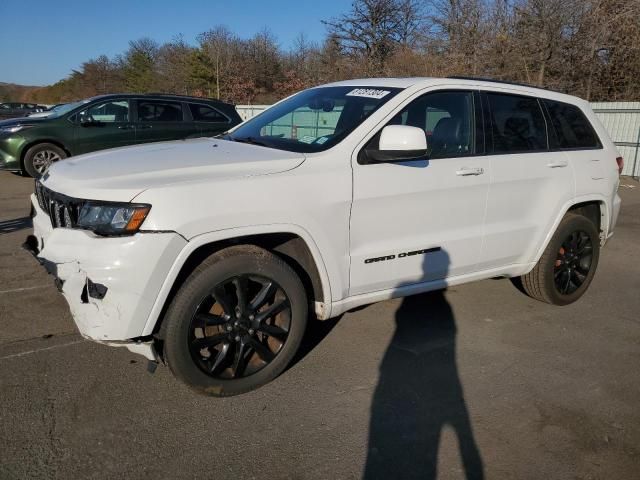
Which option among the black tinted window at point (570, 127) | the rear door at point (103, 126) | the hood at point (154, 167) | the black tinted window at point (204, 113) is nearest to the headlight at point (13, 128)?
the rear door at point (103, 126)

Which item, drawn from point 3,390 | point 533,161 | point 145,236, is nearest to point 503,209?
point 533,161

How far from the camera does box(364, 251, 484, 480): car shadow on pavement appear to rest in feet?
8.29

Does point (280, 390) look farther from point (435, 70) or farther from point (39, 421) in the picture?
point (435, 70)

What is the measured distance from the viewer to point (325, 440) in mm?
2686

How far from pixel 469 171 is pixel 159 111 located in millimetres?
7750

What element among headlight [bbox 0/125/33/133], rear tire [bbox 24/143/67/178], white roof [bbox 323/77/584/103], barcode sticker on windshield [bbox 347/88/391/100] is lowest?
rear tire [bbox 24/143/67/178]

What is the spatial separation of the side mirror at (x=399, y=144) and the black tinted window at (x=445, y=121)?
1.47 ft

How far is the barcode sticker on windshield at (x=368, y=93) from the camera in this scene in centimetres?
351

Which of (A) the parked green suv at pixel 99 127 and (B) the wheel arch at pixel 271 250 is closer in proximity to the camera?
(B) the wheel arch at pixel 271 250

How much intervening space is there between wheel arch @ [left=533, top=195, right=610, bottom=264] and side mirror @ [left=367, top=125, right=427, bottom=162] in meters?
1.69

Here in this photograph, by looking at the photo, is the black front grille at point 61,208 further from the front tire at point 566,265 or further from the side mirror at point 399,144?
the front tire at point 566,265

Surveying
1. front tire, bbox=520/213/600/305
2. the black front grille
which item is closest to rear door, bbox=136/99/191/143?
the black front grille

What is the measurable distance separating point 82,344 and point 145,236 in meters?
1.52

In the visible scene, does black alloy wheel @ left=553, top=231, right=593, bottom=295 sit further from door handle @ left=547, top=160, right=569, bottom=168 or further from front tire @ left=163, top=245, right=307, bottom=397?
front tire @ left=163, top=245, right=307, bottom=397
